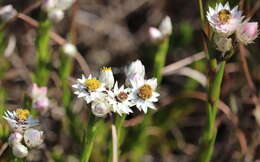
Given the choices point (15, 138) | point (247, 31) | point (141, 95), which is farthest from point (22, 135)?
point (247, 31)

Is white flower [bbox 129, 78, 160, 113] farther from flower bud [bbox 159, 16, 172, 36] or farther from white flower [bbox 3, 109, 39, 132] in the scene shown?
flower bud [bbox 159, 16, 172, 36]

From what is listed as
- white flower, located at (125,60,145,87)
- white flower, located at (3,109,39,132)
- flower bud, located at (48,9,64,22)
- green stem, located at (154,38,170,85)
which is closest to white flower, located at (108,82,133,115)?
white flower, located at (125,60,145,87)

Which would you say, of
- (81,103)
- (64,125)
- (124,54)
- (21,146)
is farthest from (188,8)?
(21,146)

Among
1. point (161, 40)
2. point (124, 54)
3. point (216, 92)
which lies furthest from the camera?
point (124, 54)

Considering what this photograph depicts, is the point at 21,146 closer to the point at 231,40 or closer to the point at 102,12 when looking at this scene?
the point at 231,40

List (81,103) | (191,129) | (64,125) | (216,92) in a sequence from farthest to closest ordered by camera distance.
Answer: (191,129), (81,103), (64,125), (216,92)

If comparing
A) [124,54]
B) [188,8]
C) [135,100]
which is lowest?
[135,100]

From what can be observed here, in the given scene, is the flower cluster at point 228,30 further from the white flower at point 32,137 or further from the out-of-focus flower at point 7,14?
the out-of-focus flower at point 7,14
